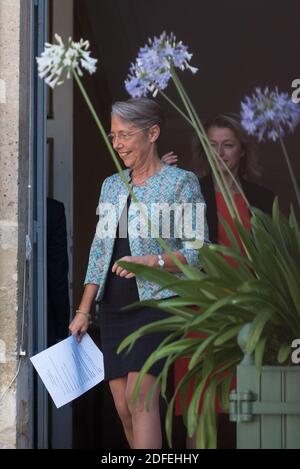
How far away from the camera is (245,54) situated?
8.20m

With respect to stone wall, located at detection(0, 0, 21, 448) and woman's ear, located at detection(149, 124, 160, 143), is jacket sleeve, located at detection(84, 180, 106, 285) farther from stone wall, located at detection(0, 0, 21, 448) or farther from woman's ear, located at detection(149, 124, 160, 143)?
woman's ear, located at detection(149, 124, 160, 143)

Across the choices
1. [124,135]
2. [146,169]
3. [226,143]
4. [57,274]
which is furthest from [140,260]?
[226,143]

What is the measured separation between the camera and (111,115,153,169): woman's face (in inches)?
179

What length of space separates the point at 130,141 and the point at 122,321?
27.8 inches

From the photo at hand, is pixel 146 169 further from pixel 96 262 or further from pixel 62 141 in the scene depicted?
pixel 62 141

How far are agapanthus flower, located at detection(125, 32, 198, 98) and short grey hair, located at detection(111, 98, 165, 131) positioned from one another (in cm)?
28

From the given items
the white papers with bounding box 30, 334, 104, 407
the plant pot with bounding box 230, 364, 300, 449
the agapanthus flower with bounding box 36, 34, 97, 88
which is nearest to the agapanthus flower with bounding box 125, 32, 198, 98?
the agapanthus flower with bounding box 36, 34, 97, 88

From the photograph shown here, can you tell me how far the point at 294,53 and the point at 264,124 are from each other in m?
3.93

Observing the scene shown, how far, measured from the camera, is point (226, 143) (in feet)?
17.8

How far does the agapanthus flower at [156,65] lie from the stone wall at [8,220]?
0.57m

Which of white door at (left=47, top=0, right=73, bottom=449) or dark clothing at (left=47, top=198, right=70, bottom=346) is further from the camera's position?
white door at (left=47, top=0, right=73, bottom=449)

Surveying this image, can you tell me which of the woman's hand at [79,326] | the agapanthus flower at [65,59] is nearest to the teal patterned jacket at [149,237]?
the woman's hand at [79,326]

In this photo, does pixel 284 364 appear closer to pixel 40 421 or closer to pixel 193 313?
pixel 193 313
